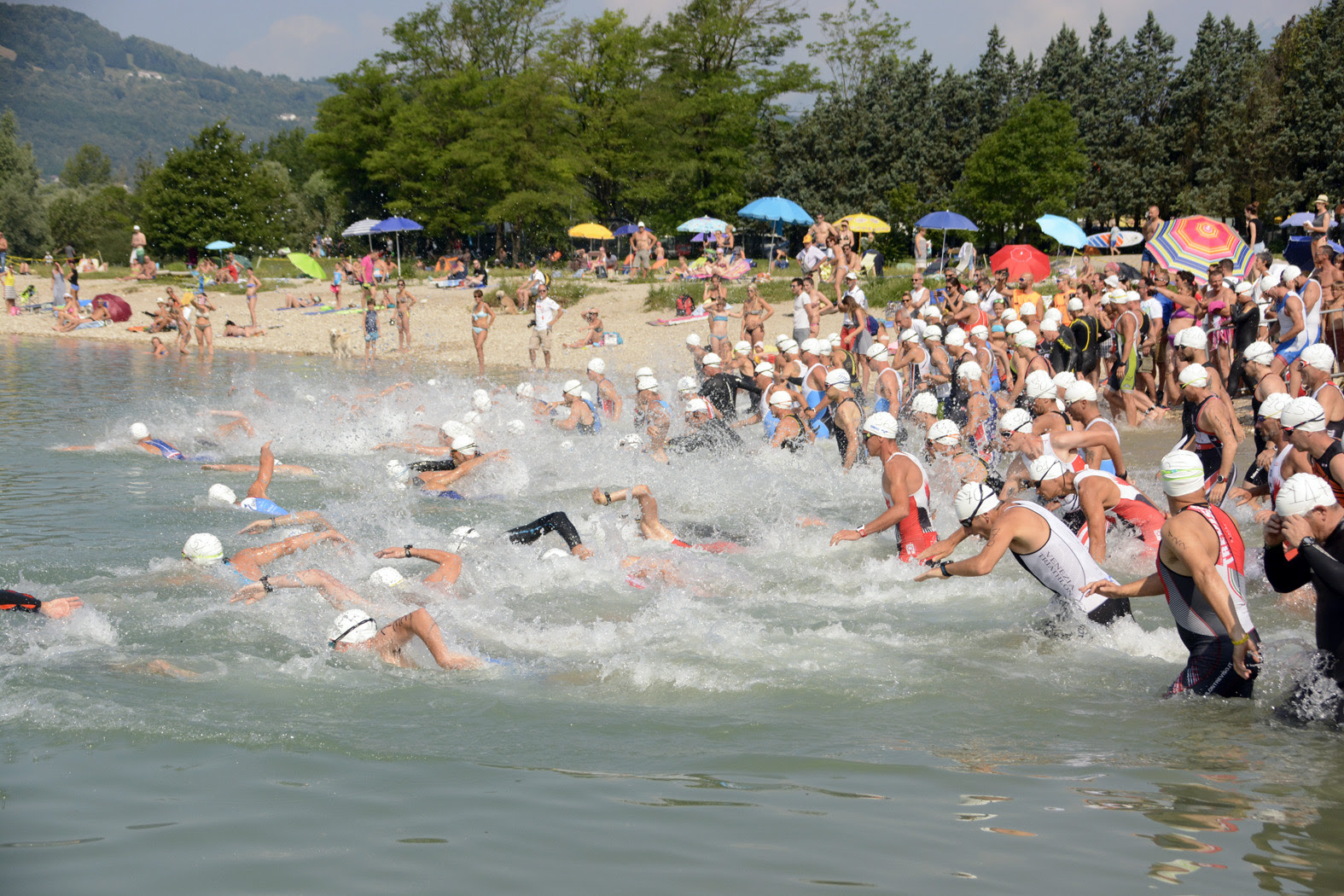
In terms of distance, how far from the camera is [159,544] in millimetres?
8797

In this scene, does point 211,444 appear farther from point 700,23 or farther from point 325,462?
point 700,23

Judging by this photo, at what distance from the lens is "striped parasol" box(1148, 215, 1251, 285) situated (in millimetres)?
13656

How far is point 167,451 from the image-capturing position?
1209cm

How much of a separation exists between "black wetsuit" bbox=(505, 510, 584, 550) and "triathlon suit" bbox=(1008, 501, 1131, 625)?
10.8 feet

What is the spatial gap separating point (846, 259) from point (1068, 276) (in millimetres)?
5543

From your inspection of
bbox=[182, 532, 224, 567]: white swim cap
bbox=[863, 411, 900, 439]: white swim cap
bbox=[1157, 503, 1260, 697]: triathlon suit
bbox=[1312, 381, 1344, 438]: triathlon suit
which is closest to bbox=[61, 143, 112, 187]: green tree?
bbox=[182, 532, 224, 567]: white swim cap

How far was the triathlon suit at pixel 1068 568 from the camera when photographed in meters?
5.60

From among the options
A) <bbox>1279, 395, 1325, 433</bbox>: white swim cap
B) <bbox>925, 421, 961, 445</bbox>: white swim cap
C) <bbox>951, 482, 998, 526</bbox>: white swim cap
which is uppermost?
<bbox>1279, 395, 1325, 433</bbox>: white swim cap

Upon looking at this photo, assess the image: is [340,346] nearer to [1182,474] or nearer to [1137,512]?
[1137,512]

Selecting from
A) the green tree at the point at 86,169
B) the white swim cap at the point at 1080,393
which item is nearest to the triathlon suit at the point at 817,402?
the white swim cap at the point at 1080,393

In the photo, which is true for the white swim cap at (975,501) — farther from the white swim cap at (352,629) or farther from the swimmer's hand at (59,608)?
the swimmer's hand at (59,608)

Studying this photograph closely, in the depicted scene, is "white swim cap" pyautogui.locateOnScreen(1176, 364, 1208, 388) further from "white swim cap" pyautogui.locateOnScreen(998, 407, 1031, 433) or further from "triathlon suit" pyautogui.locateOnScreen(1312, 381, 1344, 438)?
"white swim cap" pyautogui.locateOnScreen(998, 407, 1031, 433)

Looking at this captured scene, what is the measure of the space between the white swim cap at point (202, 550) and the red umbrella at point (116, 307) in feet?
85.2

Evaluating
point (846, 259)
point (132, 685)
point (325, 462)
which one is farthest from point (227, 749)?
point (846, 259)
